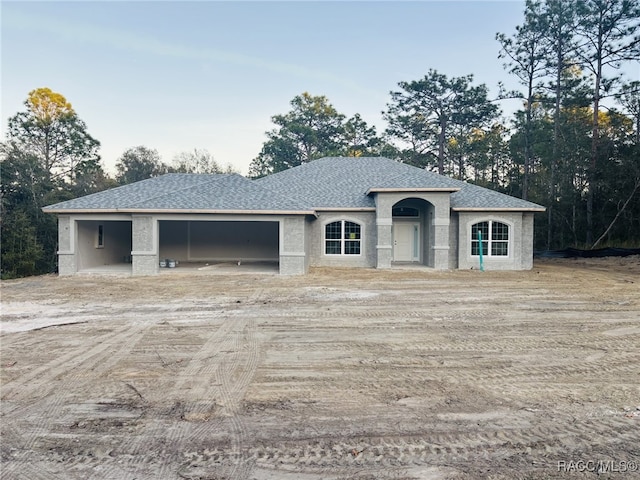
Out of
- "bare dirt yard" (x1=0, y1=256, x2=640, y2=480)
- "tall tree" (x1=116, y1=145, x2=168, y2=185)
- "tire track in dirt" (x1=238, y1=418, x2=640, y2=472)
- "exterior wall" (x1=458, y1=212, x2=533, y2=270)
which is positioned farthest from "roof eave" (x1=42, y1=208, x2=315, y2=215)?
"tall tree" (x1=116, y1=145, x2=168, y2=185)

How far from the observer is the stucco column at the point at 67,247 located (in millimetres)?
16047

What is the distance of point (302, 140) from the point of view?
4078 centimetres

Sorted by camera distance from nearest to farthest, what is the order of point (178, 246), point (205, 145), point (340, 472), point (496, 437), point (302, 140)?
point (340, 472)
point (496, 437)
point (178, 246)
point (302, 140)
point (205, 145)

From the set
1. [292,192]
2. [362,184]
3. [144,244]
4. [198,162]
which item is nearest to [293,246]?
[292,192]

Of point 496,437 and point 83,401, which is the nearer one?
point 496,437

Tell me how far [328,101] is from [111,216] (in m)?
31.2

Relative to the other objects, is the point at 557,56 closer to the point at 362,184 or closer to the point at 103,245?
the point at 362,184

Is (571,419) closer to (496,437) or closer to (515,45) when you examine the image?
(496,437)

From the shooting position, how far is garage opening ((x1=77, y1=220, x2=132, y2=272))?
17.0m

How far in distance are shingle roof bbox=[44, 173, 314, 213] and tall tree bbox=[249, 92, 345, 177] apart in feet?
73.3

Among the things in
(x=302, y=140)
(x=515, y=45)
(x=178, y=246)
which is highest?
(x=515, y=45)

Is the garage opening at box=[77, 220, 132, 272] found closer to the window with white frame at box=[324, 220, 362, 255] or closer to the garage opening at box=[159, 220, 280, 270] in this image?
the garage opening at box=[159, 220, 280, 270]

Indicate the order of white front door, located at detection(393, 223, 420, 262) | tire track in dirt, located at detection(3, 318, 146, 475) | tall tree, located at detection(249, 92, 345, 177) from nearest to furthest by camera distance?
1. tire track in dirt, located at detection(3, 318, 146, 475)
2. white front door, located at detection(393, 223, 420, 262)
3. tall tree, located at detection(249, 92, 345, 177)

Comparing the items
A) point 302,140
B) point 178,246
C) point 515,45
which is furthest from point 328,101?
point 178,246
